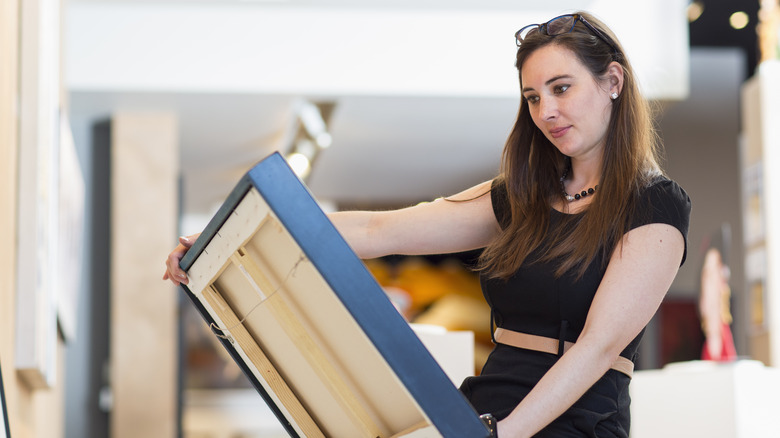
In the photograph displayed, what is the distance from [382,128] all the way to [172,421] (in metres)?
2.41

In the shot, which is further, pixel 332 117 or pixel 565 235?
pixel 332 117

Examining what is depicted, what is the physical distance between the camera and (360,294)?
0.94 meters

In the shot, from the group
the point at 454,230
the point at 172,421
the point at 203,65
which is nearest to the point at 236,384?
the point at 172,421

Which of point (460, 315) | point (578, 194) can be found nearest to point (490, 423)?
point (578, 194)

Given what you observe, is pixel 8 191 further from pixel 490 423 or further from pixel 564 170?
pixel 490 423

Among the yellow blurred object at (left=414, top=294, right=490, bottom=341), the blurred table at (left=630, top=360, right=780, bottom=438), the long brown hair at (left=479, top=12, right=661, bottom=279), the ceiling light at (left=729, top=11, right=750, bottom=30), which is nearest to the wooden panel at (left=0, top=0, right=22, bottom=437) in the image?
the long brown hair at (left=479, top=12, right=661, bottom=279)

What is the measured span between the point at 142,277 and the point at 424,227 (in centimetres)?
508

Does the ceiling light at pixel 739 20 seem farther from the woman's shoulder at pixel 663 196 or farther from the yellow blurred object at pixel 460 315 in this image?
the woman's shoulder at pixel 663 196

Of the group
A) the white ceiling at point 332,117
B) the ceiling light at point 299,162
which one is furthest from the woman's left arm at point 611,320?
the ceiling light at point 299,162

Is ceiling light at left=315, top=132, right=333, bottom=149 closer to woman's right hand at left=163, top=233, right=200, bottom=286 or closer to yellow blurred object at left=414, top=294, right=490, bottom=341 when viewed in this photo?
yellow blurred object at left=414, top=294, right=490, bottom=341

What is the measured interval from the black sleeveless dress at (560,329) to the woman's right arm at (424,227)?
17 cm

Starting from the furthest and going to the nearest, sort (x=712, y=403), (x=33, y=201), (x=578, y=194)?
(x=712, y=403) → (x=33, y=201) → (x=578, y=194)

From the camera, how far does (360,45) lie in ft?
20.0

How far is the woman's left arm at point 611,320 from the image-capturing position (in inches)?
49.8
